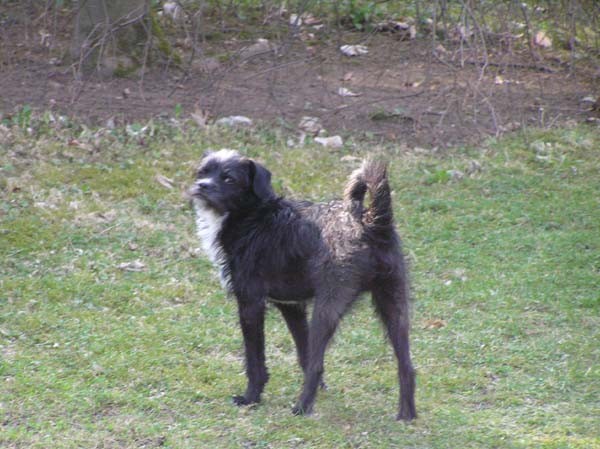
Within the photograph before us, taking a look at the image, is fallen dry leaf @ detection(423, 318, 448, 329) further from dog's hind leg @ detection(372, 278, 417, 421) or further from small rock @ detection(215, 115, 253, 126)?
small rock @ detection(215, 115, 253, 126)

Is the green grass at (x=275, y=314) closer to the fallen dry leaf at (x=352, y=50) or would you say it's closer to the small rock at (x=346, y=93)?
the small rock at (x=346, y=93)

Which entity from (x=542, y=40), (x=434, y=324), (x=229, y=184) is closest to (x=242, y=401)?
(x=229, y=184)

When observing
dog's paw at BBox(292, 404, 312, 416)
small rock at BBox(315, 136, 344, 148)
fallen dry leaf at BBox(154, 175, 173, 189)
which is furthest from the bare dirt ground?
dog's paw at BBox(292, 404, 312, 416)

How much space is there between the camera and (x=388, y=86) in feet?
39.2

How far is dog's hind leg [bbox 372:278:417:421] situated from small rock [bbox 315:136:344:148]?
4.92 meters

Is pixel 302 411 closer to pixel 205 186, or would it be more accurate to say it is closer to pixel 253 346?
pixel 253 346

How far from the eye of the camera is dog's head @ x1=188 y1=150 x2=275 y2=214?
575cm

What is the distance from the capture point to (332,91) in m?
11.7

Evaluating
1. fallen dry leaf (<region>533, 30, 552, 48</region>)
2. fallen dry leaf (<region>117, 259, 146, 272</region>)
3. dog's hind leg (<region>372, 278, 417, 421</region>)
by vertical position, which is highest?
dog's hind leg (<region>372, 278, 417, 421</region>)

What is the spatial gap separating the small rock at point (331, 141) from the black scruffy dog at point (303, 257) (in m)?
4.43

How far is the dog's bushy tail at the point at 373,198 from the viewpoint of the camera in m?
5.28

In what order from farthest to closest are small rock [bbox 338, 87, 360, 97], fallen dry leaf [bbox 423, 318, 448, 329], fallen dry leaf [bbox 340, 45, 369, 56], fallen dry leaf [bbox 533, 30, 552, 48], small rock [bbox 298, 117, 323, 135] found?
1. fallen dry leaf [bbox 533, 30, 552, 48]
2. fallen dry leaf [bbox 340, 45, 369, 56]
3. small rock [bbox 338, 87, 360, 97]
4. small rock [bbox 298, 117, 323, 135]
5. fallen dry leaf [bbox 423, 318, 448, 329]

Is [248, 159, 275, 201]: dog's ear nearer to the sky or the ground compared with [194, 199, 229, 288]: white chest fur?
nearer to the sky

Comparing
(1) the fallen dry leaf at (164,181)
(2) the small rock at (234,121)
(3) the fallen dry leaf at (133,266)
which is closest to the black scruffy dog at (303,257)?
(3) the fallen dry leaf at (133,266)
